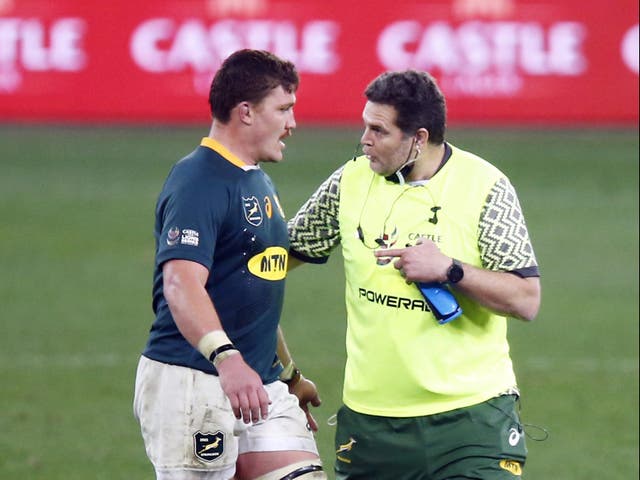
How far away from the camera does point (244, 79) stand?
5762mm

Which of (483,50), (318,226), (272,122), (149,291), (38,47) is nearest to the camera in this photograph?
(272,122)

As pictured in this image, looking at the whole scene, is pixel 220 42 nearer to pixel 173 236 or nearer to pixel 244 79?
pixel 244 79

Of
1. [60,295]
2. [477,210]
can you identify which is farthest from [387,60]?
[477,210]

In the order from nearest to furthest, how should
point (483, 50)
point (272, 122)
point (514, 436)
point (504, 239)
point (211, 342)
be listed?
point (211, 342), point (504, 239), point (514, 436), point (272, 122), point (483, 50)

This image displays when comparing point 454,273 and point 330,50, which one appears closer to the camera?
point 454,273

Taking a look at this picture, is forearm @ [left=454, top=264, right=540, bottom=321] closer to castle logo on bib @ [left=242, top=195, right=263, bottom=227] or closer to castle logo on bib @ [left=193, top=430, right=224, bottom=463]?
castle logo on bib @ [left=242, top=195, right=263, bottom=227]

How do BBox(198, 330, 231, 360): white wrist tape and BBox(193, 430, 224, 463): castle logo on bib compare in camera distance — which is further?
BBox(193, 430, 224, 463): castle logo on bib

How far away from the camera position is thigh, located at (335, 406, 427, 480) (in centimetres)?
566

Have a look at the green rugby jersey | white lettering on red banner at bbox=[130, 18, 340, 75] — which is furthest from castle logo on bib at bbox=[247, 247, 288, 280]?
white lettering on red banner at bbox=[130, 18, 340, 75]

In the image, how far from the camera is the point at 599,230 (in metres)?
17.5

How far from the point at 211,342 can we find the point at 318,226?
3.86ft

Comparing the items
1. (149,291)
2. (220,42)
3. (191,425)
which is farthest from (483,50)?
(191,425)

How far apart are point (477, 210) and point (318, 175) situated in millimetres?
14686

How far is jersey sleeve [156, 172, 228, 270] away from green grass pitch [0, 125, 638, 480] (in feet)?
11.2
